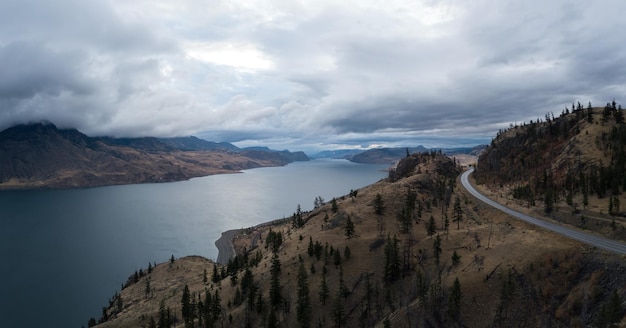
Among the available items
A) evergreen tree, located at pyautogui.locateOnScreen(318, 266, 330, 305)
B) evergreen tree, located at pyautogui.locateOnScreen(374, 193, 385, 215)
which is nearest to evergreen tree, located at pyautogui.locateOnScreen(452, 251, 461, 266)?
evergreen tree, located at pyautogui.locateOnScreen(318, 266, 330, 305)

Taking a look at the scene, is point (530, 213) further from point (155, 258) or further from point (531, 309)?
point (155, 258)

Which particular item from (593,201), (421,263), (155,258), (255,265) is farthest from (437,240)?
(155,258)

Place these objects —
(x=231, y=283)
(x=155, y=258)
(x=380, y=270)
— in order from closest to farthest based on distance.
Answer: (x=380, y=270)
(x=231, y=283)
(x=155, y=258)

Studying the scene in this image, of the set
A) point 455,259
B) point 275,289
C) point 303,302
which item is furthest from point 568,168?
point 275,289

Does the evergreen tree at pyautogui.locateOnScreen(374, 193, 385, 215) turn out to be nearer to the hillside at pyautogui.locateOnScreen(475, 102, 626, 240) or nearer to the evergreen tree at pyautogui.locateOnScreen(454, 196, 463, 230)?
the evergreen tree at pyautogui.locateOnScreen(454, 196, 463, 230)

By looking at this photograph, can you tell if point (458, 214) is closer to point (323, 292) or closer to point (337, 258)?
point (337, 258)

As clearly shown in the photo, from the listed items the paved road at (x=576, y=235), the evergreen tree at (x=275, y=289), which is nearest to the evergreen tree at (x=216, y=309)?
the evergreen tree at (x=275, y=289)

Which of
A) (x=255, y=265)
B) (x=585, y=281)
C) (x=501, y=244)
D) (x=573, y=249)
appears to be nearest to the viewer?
(x=585, y=281)
